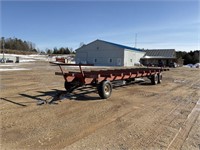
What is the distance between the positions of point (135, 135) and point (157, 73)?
9.36 metres

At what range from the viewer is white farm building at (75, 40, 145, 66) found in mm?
44500

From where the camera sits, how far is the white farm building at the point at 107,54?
4450 centimetres

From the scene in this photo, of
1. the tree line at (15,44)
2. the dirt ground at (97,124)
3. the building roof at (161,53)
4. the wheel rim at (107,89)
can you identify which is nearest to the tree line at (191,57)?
the building roof at (161,53)

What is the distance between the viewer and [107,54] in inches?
1817

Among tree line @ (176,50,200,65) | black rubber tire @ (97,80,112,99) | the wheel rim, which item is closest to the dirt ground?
black rubber tire @ (97,80,112,99)

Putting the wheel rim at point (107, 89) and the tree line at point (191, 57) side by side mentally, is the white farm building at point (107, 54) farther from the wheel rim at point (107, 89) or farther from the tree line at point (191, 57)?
the wheel rim at point (107, 89)

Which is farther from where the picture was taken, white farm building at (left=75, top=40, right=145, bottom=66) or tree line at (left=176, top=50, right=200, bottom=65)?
tree line at (left=176, top=50, right=200, bottom=65)

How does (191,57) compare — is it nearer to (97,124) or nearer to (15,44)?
(97,124)

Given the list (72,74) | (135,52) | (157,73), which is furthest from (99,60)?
(72,74)

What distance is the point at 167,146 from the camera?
344 cm

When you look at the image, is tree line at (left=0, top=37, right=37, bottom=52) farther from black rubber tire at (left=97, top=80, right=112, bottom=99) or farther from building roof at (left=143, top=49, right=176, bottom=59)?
black rubber tire at (left=97, top=80, right=112, bottom=99)

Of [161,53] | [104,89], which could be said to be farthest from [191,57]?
[104,89]

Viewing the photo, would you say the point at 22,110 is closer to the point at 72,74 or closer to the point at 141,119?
the point at 72,74

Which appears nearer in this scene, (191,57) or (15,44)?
(191,57)
